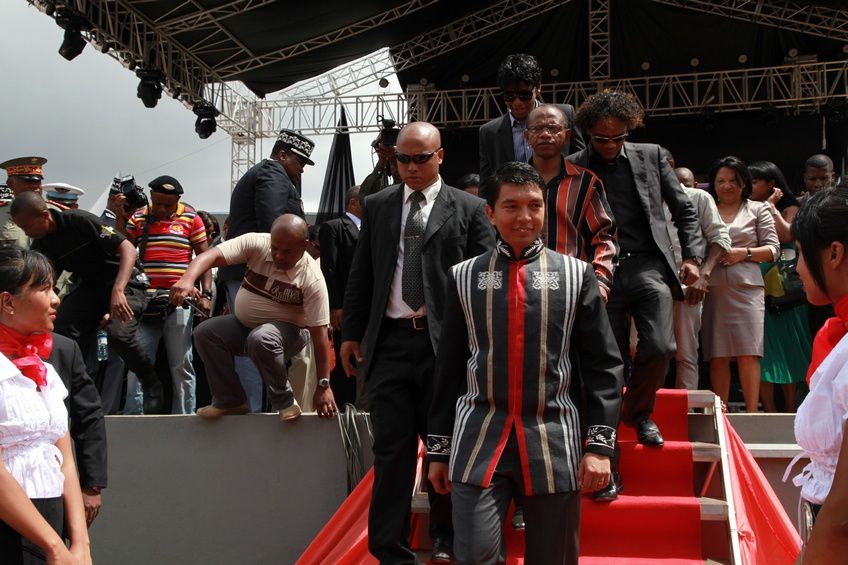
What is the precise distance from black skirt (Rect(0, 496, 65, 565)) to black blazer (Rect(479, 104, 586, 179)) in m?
2.67

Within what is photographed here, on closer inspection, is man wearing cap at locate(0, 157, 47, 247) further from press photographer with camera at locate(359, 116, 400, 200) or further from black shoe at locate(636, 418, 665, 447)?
black shoe at locate(636, 418, 665, 447)

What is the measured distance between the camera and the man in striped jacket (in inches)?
108

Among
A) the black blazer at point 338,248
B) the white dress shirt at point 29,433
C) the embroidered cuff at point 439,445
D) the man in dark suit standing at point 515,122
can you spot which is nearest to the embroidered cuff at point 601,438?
the embroidered cuff at point 439,445

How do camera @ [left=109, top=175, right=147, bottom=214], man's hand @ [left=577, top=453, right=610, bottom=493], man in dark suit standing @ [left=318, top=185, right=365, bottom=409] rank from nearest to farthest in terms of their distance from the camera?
man's hand @ [left=577, top=453, right=610, bottom=493] < man in dark suit standing @ [left=318, top=185, right=365, bottom=409] < camera @ [left=109, top=175, right=147, bottom=214]

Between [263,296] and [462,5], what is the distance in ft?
32.3

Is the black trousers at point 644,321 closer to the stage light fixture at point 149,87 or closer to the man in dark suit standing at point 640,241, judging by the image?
the man in dark suit standing at point 640,241

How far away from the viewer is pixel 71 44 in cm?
1042

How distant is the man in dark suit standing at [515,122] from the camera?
4.47 meters

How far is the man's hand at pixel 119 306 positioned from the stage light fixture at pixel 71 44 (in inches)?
251

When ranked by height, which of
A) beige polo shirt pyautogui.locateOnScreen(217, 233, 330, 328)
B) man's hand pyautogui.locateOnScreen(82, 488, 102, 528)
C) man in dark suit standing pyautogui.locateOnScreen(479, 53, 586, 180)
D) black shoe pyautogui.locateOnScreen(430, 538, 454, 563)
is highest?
man in dark suit standing pyautogui.locateOnScreen(479, 53, 586, 180)

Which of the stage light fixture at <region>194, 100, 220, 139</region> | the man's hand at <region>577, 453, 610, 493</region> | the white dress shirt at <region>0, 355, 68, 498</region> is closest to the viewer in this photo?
the white dress shirt at <region>0, 355, 68, 498</region>

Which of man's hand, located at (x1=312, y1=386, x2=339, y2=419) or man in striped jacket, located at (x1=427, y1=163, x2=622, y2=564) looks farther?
man's hand, located at (x1=312, y1=386, x2=339, y2=419)

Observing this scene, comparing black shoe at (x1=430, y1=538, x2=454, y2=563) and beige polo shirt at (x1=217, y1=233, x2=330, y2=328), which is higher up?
beige polo shirt at (x1=217, y1=233, x2=330, y2=328)

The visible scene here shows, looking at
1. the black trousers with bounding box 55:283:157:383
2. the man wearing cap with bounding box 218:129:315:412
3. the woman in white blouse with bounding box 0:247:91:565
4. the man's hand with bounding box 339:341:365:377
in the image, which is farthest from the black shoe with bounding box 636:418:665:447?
the black trousers with bounding box 55:283:157:383
